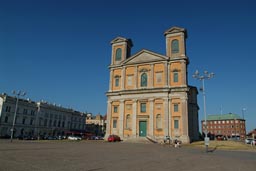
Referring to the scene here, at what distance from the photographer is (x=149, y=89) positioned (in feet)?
149

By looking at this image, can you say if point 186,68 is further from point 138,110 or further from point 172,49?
point 138,110

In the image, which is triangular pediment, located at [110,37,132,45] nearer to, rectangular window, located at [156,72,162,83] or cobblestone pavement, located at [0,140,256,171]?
rectangular window, located at [156,72,162,83]

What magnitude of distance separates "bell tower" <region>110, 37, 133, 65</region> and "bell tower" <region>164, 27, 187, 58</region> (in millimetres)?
10577

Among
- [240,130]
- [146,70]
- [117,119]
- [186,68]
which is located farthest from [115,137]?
[240,130]

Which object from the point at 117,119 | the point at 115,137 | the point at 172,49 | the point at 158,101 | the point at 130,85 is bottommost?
the point at 115,137

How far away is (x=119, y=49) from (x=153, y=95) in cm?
1601

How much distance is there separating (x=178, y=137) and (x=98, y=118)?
255 ft

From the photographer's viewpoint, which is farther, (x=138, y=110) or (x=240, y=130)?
(x=240, y=130)

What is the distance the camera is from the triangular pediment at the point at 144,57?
156ft

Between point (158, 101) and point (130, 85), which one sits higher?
point (130, 85)

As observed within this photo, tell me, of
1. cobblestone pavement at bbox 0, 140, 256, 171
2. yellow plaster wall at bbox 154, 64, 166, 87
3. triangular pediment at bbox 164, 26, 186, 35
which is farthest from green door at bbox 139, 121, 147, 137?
cobblestone pavement at bbox 0, 140, 256, 171

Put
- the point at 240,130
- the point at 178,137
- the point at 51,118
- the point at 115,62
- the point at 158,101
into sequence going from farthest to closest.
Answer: the point at 240,130 → the point at 51,118 → the point at 115,62 → the point at 158,101 → the point at 178,137

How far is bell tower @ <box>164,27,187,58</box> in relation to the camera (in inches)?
1817

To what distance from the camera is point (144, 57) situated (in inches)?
1937
